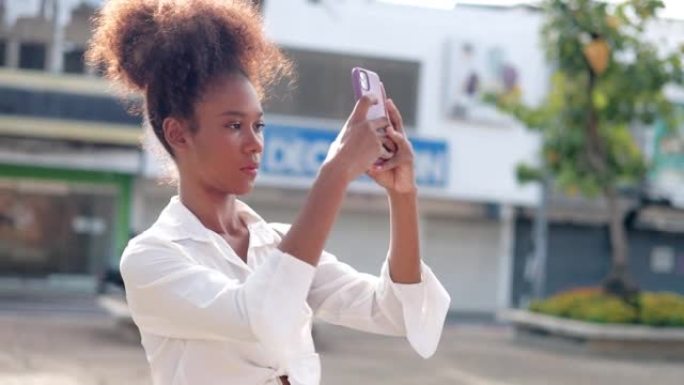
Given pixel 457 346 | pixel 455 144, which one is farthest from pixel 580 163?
pixel 455 144

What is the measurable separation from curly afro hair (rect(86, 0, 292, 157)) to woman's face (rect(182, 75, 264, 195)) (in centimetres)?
2

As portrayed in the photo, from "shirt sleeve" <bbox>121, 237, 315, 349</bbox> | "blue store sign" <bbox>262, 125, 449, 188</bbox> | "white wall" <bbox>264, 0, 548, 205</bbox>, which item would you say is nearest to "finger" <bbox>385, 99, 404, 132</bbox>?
"shirt sleeve" <bbox>121, 237, 315, 349</bbox>

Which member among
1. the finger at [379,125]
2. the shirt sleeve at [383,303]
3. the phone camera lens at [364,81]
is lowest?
the shirt sleeve at [383,303]

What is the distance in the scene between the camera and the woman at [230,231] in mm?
1899

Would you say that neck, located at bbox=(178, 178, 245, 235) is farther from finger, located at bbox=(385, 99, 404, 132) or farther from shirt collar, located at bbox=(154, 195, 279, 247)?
finger, located at bbox=(385, 99, 404, 132)

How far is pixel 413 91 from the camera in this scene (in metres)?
26.9

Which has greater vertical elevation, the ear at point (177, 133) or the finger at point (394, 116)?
the finger at point (394, 116)

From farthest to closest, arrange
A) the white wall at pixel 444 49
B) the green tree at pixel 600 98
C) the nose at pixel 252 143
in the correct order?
the white wall at pixel 444 49 < the green tree at pixel 600 98 < the nose at pixel 252 143

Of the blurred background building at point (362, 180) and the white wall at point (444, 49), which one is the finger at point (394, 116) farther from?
the white wall at point (444, 49)

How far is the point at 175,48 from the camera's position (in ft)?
7.02

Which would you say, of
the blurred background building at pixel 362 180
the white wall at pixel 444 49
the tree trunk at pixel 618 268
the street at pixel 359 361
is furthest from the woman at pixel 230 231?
the white wall at pixel 444 49

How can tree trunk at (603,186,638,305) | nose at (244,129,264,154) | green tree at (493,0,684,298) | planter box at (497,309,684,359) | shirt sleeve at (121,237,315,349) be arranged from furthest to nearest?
tree trunk at (603,186,638,305), green tree at (493,0,684,298), planter box at (497,309,684,359), nose at (244,129,264,154), shirt sleeve at (121,237,315,349)

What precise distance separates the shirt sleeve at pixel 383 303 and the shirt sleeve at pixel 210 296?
177 millimetres

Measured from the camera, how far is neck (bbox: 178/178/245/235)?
2230 millimetres
